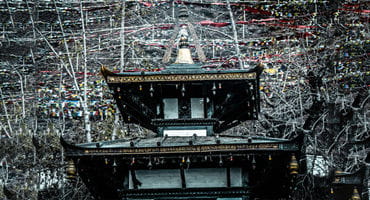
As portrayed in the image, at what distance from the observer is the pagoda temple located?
11.0 metres

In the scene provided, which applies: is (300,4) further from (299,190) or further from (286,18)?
(299,190)

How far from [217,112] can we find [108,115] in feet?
52.7

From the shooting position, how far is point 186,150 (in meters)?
11.0

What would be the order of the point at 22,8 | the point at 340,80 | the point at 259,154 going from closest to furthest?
the point at 259,154
the point at 340,80
the point at 22,8

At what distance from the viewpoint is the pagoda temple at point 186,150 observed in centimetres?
1102

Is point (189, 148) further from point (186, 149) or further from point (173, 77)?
point (173, 77)

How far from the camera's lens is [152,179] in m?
11.8

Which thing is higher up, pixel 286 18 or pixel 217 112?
pixel 286 18

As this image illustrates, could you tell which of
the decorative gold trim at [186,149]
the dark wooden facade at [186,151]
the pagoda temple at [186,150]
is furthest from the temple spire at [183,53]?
the decorative gold trim at [186,149]

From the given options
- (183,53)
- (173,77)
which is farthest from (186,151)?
(183,53)

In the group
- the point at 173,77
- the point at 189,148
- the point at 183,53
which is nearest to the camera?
the point at 189,148

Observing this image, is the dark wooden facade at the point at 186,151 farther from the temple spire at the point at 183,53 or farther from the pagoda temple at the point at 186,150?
the temple spire at the point at 183,53

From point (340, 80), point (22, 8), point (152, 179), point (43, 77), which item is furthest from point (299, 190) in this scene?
point (22, 8)

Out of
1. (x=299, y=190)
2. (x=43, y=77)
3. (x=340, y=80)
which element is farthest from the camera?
(x=43, y=77)
